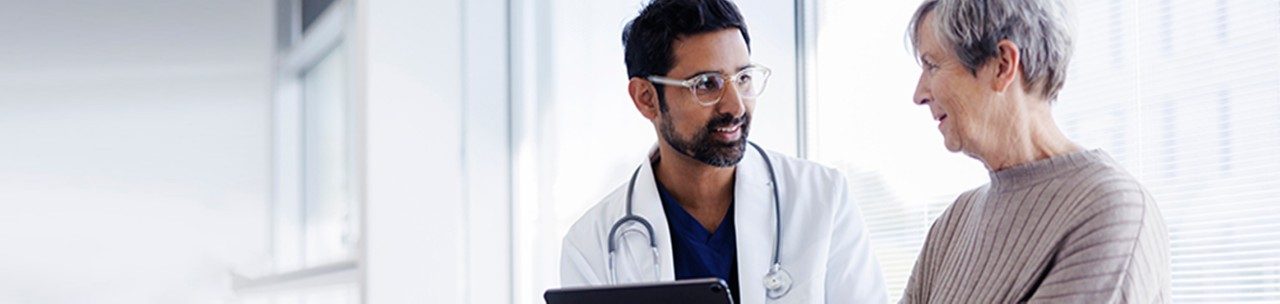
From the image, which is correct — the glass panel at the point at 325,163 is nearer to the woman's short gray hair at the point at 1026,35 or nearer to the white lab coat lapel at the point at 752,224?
the white lab coat lapel at the point at 752,224

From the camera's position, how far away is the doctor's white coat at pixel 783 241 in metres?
1.71

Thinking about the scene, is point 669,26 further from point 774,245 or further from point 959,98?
point 959,98

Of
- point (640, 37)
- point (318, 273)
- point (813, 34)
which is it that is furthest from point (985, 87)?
point (318, 273)

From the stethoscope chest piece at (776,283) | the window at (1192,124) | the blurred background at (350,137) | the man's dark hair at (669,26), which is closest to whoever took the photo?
the window at (1192,124)

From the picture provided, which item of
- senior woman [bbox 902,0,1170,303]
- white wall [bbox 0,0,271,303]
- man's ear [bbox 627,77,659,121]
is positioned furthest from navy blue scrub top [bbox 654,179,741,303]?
white wall [bbox 0,0,271,303]

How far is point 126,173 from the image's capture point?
96.7 inches

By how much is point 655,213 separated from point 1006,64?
628 millimetres

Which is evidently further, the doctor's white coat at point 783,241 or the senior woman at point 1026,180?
the doctor's white coat at point 783,241

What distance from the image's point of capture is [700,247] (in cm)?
178

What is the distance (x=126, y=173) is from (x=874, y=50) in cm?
133

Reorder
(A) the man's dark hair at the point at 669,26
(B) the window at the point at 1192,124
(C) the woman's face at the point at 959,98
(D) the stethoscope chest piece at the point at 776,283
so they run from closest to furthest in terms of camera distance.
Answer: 1. (C) the woman's face at the point at 959,98
2. (B) the window at the point at 1192,124
3. (D) the stethoscope chest piece at the point at 776,283
4. (A) the man's dark hair at the point at 669,26

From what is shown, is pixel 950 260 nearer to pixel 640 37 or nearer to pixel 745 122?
pixel 745 122

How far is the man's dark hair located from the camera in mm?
1796

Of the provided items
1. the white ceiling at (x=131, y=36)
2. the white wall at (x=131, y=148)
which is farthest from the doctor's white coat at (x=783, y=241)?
the white ceiling at (x=131, y=36)
